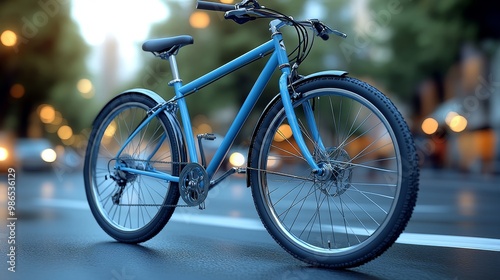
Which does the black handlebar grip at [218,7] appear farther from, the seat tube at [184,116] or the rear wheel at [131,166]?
the rear wheel at [131,166]

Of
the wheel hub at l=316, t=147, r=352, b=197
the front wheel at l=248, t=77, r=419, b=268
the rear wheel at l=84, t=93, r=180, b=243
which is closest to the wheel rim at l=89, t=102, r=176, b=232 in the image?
the rear wheel at l=84, t=93, r=180, b=243

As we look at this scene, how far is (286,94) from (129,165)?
5.09 ft

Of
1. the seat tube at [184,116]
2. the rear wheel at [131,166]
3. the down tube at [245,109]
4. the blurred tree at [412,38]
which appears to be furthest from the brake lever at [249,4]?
the blurred tree at [412,38]

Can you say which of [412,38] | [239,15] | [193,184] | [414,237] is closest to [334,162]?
[193,184]

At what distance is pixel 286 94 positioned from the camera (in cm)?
368

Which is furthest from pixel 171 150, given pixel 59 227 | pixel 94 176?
pixel 59 227

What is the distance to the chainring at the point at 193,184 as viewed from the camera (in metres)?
4.02

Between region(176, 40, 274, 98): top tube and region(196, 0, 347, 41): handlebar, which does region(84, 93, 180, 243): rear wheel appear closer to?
region(176, 40, 274, 98): top tube

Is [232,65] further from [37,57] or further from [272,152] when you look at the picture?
[37,57]

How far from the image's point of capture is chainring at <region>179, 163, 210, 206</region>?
13.2ft

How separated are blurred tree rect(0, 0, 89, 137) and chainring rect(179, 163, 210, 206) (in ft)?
75.1

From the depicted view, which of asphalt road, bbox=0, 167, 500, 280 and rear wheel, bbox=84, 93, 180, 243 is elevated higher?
rear wheel, bbox=84, 93, 180, 243

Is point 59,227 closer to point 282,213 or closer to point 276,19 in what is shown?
point 282,213

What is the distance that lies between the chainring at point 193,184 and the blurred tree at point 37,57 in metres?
22.9
